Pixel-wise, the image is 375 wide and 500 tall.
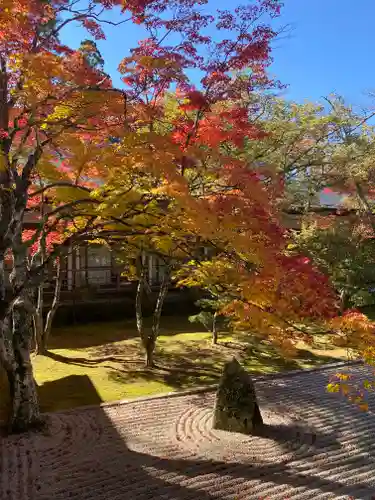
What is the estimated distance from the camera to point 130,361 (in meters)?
10.1

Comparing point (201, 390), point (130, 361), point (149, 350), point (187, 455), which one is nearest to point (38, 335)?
point (130, 361)

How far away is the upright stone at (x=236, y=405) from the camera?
6.59 meters

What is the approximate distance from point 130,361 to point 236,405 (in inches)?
159

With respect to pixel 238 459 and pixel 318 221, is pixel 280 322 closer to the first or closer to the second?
pixel 238 459

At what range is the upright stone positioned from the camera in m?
6.59

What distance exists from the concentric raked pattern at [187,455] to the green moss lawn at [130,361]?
3.15 ft

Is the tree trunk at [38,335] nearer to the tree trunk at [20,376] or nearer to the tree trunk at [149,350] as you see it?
the tree trunk at [149,350]

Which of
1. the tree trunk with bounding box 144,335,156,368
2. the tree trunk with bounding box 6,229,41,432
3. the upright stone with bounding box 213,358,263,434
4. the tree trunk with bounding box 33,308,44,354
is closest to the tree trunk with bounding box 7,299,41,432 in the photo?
the tree trunk with bounding box 6,229,41,432

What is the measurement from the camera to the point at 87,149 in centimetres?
618

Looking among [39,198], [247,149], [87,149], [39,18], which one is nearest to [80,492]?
[87,149]

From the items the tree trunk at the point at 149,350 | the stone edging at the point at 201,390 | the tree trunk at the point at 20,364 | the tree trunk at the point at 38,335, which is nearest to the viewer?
the tree trunk at the point at 20,364

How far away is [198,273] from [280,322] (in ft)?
5.48

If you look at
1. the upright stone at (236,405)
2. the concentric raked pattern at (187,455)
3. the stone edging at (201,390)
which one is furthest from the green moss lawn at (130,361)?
the upright stone at (236,405)

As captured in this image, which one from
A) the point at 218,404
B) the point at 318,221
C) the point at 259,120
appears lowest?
the point at 218,404
